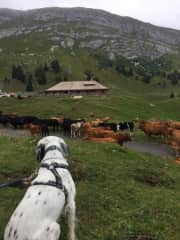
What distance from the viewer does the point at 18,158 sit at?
16.1m

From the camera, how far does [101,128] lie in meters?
30.6

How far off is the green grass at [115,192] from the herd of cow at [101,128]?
8.36 meters

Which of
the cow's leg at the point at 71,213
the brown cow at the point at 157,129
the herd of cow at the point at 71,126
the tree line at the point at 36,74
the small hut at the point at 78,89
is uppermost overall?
the cow's leg at the point at 71,213

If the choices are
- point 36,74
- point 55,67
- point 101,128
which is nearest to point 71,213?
point 101,128

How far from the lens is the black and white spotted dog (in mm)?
Result: 5934

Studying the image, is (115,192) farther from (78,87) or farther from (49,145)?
(78,87)

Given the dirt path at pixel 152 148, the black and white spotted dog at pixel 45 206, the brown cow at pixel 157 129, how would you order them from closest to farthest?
1. the black and white spotted dog at pixel 45 206
2. the dirt path at pixel 152 148
3. the brown cow at pixel 157 129

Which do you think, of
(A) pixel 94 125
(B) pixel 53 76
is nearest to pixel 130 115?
(A) pixel 94 125

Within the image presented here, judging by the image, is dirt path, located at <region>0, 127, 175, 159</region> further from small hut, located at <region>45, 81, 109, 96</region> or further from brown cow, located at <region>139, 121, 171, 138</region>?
small hut, located at <region>45, 81, 109, 96</region>

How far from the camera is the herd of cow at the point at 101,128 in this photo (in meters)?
26.8

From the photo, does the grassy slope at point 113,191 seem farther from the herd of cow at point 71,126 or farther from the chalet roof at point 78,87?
the chalet roof at point 78,87

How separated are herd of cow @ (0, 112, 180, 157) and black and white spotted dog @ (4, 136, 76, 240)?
17303 mm

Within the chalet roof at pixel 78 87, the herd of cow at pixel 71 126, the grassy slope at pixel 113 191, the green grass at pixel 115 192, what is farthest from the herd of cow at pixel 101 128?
the chalet roof at pixel 78 87

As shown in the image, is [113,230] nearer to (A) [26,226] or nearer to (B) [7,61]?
(A) [26,226]
